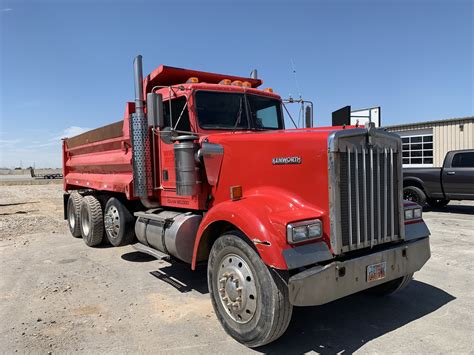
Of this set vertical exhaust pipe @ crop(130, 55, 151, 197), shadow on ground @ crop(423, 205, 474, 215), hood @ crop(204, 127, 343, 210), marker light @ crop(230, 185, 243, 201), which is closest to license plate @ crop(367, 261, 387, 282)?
hood @ crop(204, 127, 343, 210)

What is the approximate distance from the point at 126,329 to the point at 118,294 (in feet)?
3.78

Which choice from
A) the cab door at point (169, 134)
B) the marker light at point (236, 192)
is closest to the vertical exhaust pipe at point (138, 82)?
the cab door at point (169, 134)

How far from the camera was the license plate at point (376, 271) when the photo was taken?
3.44m

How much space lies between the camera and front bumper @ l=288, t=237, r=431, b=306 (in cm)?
307

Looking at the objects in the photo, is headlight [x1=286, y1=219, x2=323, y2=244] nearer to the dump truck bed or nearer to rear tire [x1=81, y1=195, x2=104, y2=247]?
the dump truck bed

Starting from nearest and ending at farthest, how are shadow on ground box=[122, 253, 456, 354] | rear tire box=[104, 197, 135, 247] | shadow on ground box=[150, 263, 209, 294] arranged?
1. shadow on ground box=[122, 253, 456, 354]
2. shadow on ground box=[150, 263, 209, 294]
3. rear tire box=[104, 197, 135, 247]

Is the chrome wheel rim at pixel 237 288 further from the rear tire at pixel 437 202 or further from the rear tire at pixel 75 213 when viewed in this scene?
the rear tire at pixel 437 202

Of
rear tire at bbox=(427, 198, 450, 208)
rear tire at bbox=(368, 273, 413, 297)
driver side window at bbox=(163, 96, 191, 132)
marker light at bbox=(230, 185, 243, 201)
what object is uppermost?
driver side window at bbox=(163, 96, 191, 132)

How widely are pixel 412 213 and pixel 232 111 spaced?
101 inches

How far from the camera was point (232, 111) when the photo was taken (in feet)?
17.1

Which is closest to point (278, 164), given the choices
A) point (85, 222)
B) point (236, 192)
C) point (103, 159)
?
point (236, 192)

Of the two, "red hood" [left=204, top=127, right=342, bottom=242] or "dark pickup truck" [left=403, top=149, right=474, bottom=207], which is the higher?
"red hood" [left=204, top=127, right=342, bottom=242]

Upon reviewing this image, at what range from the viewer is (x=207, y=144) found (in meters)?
4.50

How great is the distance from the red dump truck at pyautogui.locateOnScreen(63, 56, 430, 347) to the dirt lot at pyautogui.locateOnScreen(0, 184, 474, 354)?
0.43m
